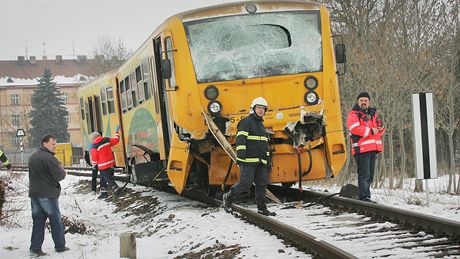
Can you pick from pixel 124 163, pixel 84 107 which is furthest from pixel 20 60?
pixel 124 163

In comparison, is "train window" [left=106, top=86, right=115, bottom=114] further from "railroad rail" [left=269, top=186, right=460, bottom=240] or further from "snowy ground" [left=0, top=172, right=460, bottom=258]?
"railroad rail" [left=269, top=186, right=460, bottom=240]

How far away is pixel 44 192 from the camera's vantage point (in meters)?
8.38

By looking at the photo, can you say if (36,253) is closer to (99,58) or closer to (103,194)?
(103,194)

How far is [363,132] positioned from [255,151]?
188 centimetres

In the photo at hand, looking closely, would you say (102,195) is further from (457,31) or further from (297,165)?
(457,31)

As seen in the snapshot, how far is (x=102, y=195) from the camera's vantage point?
16.8 m

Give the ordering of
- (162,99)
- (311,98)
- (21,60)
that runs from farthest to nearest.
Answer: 1. (21,60)
2. (162,99)
3. (311,98)

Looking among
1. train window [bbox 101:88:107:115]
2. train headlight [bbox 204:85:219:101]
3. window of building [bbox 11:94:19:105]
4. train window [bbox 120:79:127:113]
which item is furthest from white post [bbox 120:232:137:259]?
window of building [bbox 11:94:19:105]

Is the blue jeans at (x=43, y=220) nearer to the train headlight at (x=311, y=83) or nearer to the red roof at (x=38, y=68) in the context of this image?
the train headlight at (x=311, y=83)

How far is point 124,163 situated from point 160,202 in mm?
4326

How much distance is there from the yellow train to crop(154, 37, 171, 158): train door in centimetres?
32

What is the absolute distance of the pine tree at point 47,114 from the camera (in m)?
66.4

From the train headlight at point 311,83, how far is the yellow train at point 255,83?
16 mm

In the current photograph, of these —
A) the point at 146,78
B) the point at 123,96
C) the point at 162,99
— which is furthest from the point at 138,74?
the point at 123,96
